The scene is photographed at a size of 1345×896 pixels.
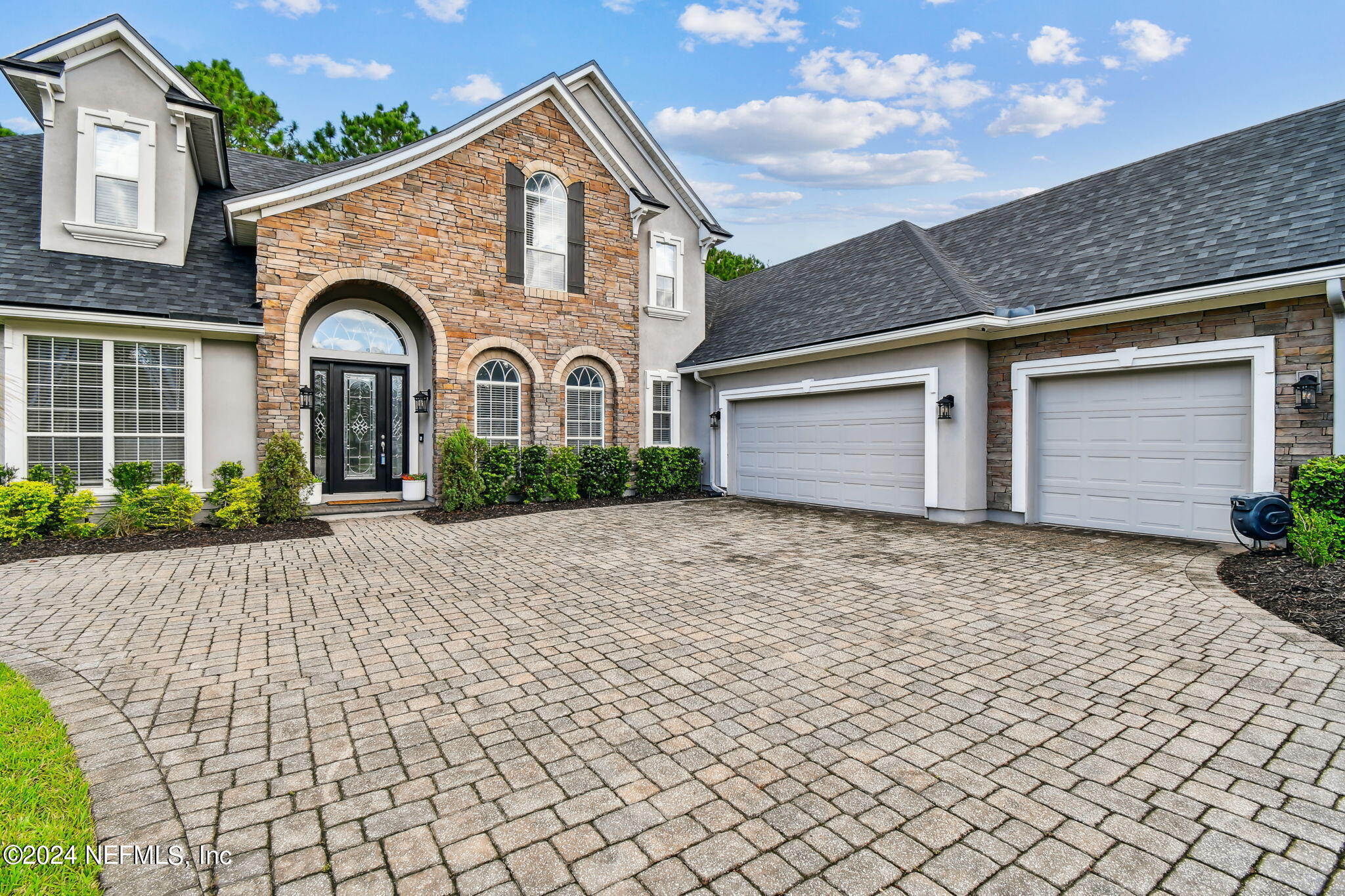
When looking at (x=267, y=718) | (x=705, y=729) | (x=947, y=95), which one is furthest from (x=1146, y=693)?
(x=947, y=95)

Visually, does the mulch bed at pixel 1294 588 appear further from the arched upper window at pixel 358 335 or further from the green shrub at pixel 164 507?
the arched upper window at pixel 358 335

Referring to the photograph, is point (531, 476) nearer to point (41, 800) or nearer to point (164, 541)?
point (164, 541)

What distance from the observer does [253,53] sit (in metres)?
19.6

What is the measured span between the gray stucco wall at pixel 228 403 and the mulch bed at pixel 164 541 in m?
1.22

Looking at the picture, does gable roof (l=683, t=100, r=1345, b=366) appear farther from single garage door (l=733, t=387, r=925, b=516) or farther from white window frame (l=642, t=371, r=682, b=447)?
single garage door (l=733, t=387, r=925, b=516)

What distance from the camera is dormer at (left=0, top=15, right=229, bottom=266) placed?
352 inches

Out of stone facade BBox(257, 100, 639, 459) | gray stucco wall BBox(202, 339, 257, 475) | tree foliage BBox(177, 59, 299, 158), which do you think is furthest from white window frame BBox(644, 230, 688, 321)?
tree foliage BBox(177, 59, 299, 158)

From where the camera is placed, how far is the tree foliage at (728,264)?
1247 inches

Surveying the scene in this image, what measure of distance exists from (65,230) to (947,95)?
17389 mm

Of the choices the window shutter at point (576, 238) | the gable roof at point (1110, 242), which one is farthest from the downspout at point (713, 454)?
the window shutter at point (576, 238)

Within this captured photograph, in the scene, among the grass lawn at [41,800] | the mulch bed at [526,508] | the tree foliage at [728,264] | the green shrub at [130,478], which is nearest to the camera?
the grass lawn at [41,800]

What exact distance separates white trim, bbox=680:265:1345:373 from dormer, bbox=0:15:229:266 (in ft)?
32.8

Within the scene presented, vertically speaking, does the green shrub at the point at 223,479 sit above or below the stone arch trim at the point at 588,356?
below

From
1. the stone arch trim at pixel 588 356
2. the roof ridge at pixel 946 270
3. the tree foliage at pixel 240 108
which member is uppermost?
the tree foliage at pixel 240 108
